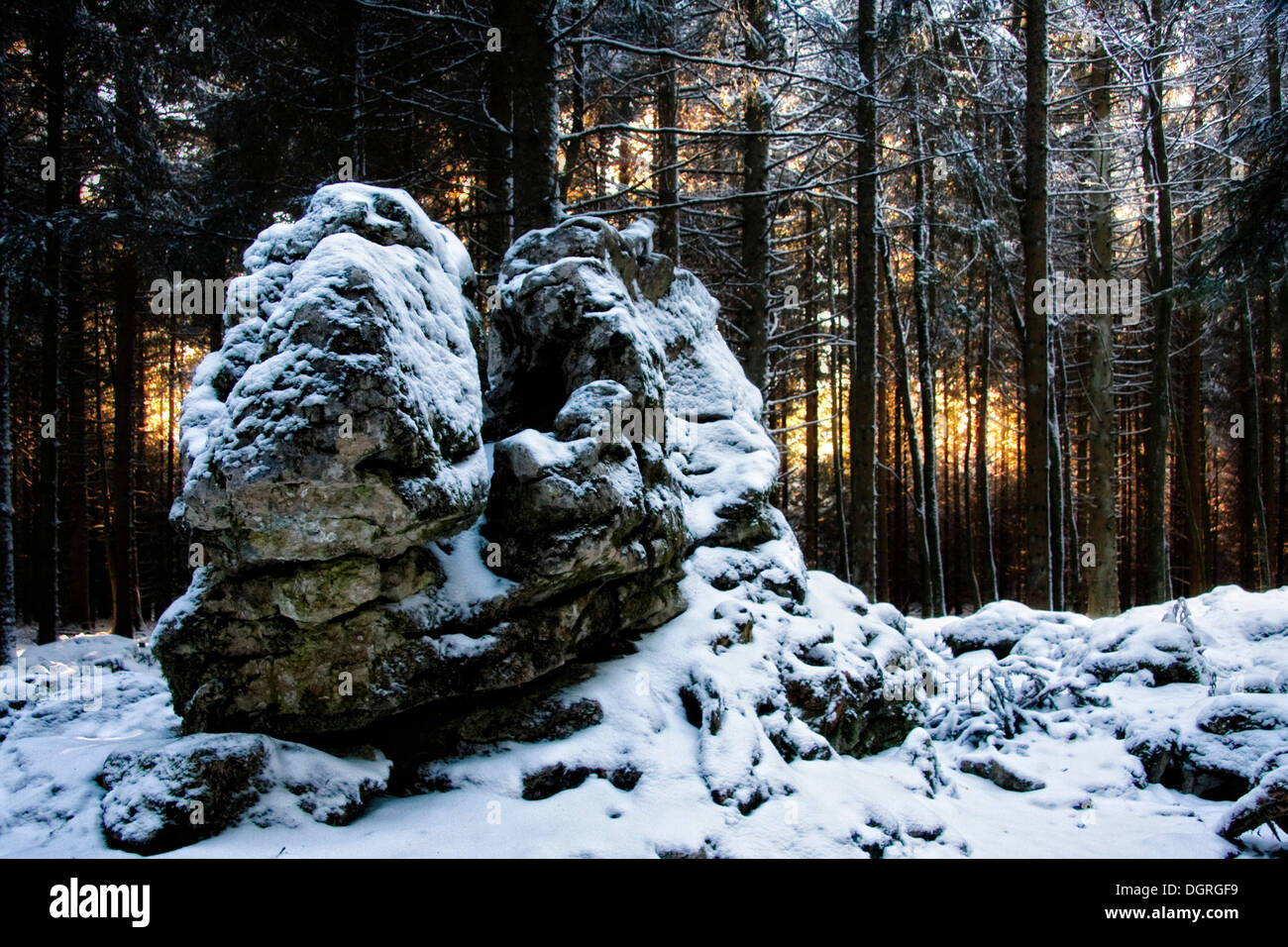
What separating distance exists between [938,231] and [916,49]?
6.55m

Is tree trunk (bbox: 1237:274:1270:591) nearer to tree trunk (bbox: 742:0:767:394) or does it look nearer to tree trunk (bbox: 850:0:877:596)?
tree trunk (bbox: 850:0:877:596)

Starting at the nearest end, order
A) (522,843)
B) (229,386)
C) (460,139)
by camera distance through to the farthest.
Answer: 1. (522,843)
2. (229,386)
3. (460,139)

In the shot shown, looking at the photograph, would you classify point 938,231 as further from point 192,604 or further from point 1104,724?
point 192,604

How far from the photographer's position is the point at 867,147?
11344mm

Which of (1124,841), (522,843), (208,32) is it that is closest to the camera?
(522,843)

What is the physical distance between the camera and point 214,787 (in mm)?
3488

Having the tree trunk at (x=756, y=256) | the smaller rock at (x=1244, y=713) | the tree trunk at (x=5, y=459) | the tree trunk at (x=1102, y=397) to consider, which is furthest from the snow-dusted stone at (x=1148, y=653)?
the tree trunk at (x=5, y=459)

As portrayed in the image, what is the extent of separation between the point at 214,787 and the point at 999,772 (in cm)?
600

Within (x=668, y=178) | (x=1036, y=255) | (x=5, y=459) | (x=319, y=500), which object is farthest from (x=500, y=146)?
(x=5, y=459)

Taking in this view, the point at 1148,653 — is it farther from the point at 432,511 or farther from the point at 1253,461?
the point at 1253,461

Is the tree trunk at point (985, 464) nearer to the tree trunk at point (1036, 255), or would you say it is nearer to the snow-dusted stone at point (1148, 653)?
the tree trunk at point (1036, 255)

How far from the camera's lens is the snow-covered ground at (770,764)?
3.61 meters

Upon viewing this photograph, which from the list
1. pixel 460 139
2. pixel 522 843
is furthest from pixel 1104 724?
pixel 460 139

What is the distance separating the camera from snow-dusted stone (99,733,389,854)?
3.39 meters
